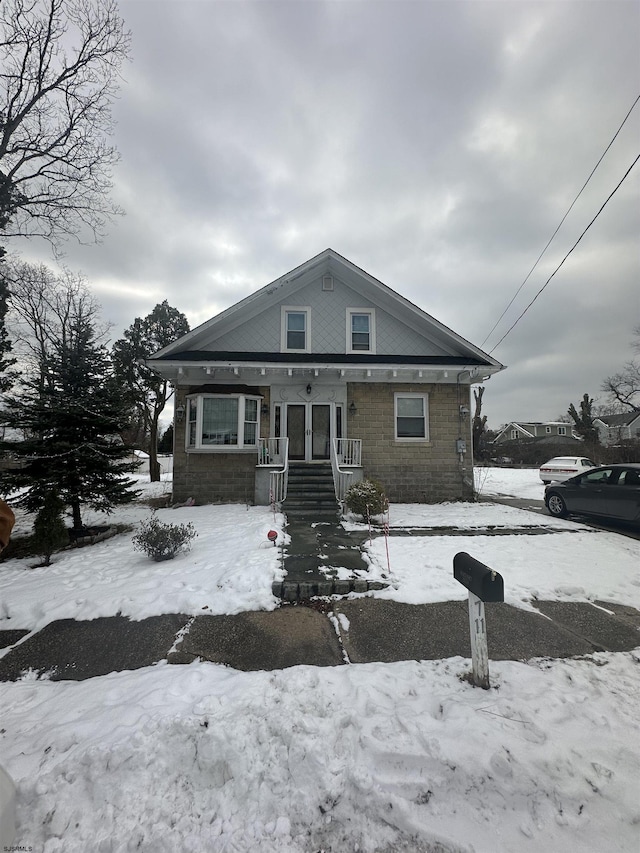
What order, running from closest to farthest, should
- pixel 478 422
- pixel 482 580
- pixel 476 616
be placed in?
pixel 482 580 < pixel 476 616 < pixel 478 422

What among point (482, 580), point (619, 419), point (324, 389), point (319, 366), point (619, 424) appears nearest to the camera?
point (482, 580)

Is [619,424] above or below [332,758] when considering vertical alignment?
above

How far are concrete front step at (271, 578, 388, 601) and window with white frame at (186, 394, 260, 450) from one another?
6452mm

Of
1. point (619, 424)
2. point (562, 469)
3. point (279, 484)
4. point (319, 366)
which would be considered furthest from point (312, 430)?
point (619, 424)

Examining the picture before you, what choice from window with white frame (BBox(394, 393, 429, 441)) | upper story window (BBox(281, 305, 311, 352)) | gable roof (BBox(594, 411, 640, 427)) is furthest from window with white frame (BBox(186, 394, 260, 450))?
gable roof (BBox(594, 411, 640, 427))

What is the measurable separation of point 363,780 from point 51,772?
1.66 metres

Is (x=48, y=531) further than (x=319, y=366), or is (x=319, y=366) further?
(x=319, y=366)

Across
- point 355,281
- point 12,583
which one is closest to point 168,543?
point 12,583

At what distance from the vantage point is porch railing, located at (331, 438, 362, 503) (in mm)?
9109

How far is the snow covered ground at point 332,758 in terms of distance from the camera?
1.56 meters

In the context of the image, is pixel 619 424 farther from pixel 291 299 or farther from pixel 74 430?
pixel 74 430

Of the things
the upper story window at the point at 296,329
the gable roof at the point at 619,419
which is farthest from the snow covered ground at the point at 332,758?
the gable roof at the point at 619,419

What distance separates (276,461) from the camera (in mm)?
10273

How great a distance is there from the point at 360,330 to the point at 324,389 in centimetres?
258
